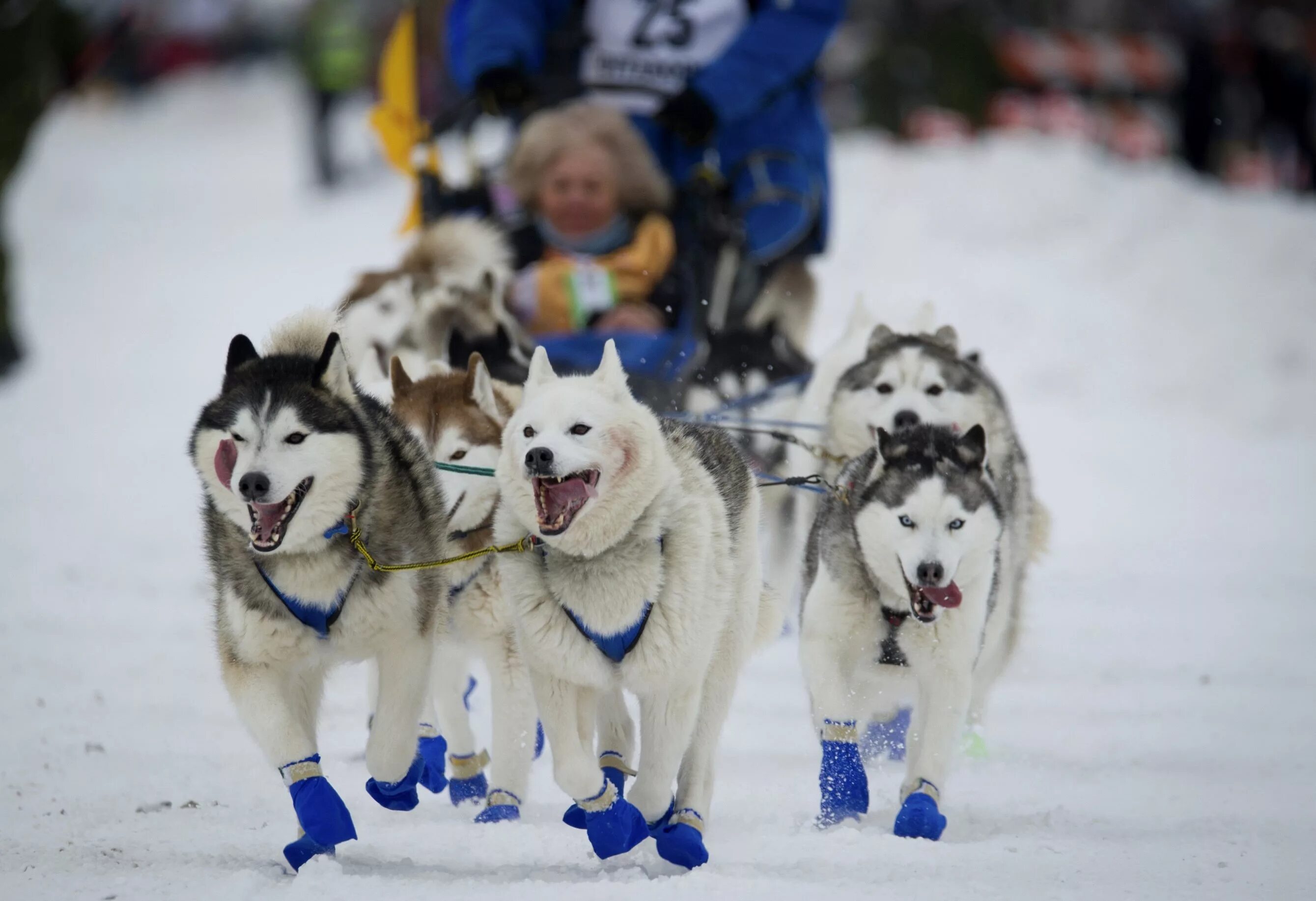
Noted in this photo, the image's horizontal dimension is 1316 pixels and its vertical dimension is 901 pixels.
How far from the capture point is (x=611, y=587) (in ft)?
9.58

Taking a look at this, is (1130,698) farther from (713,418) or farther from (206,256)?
(206,256)

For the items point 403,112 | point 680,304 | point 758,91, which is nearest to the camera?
point 680,304

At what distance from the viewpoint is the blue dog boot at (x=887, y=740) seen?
13.6ft

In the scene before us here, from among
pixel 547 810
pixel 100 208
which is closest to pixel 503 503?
pixel 547 810

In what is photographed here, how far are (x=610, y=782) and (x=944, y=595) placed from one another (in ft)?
2.76

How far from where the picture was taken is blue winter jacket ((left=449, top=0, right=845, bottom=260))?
538 centimetres

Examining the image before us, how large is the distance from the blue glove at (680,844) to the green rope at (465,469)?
2.88 ft

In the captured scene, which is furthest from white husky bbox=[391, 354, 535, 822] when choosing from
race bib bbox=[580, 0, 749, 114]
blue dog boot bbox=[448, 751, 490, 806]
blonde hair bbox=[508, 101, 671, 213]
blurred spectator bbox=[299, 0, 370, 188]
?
blurred spectator bbox=[299, 0, 370, 188]

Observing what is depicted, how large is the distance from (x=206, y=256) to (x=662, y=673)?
1312 centimetres

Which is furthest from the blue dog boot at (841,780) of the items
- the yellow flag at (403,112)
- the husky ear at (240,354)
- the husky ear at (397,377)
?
the yellow flag at (403,112)

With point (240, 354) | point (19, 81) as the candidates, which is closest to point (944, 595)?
point (240, 354)

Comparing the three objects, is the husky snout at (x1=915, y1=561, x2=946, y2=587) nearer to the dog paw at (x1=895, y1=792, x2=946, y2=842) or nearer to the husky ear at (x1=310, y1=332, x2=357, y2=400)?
the dog paw at (x1=895, y1=792, x2=946, y2=842)

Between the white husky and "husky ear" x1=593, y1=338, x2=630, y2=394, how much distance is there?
0.51 metres

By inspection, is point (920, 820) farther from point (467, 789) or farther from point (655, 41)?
point (655, 41)
